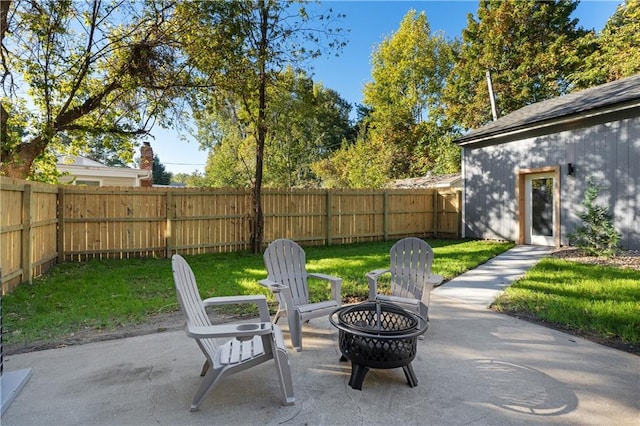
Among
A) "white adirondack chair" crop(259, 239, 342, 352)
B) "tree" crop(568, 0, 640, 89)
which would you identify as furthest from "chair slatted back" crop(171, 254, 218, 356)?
"tree" crop(568, 0, 640, 89)

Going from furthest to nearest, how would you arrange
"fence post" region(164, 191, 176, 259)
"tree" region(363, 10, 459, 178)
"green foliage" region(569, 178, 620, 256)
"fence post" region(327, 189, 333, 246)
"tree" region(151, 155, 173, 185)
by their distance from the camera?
"tree" region(151, 155, 173, 185), "tree" region(363, 10, 459, 178), "fence post" region(327, 189, 333, 246), "fence post" region(164, 191, 176, 259), "green foliage" region(569, 178, 620, 256)

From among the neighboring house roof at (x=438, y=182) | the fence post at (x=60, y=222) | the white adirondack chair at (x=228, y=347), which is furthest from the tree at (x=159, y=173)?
the white adirondack chair at (x=228, y=347)

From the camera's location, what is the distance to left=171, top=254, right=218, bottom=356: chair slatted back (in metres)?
2.23

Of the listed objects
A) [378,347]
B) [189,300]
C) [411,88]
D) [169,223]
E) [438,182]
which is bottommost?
[378,347]

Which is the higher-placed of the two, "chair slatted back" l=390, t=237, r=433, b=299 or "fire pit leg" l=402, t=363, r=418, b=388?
"chair slatted back" l=390, t=237, r=433, b=299

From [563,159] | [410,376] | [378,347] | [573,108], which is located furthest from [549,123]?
[378,347]

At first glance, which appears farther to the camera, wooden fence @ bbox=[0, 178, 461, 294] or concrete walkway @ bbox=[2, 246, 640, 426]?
wooden fence @ bbox=[0, 178, 461, 294]

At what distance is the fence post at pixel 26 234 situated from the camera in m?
5.17

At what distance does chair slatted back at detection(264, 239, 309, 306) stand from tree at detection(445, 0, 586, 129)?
17.5 metres

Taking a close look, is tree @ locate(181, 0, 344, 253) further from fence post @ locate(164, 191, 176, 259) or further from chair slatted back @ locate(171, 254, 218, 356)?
chair slatted back @ locate(171, 254, 218, 356)

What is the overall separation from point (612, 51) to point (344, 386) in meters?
18.9

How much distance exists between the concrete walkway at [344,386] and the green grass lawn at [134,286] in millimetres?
→ 761

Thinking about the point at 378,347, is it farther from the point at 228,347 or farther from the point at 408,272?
the point at 408,272

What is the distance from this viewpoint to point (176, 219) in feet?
26.6
